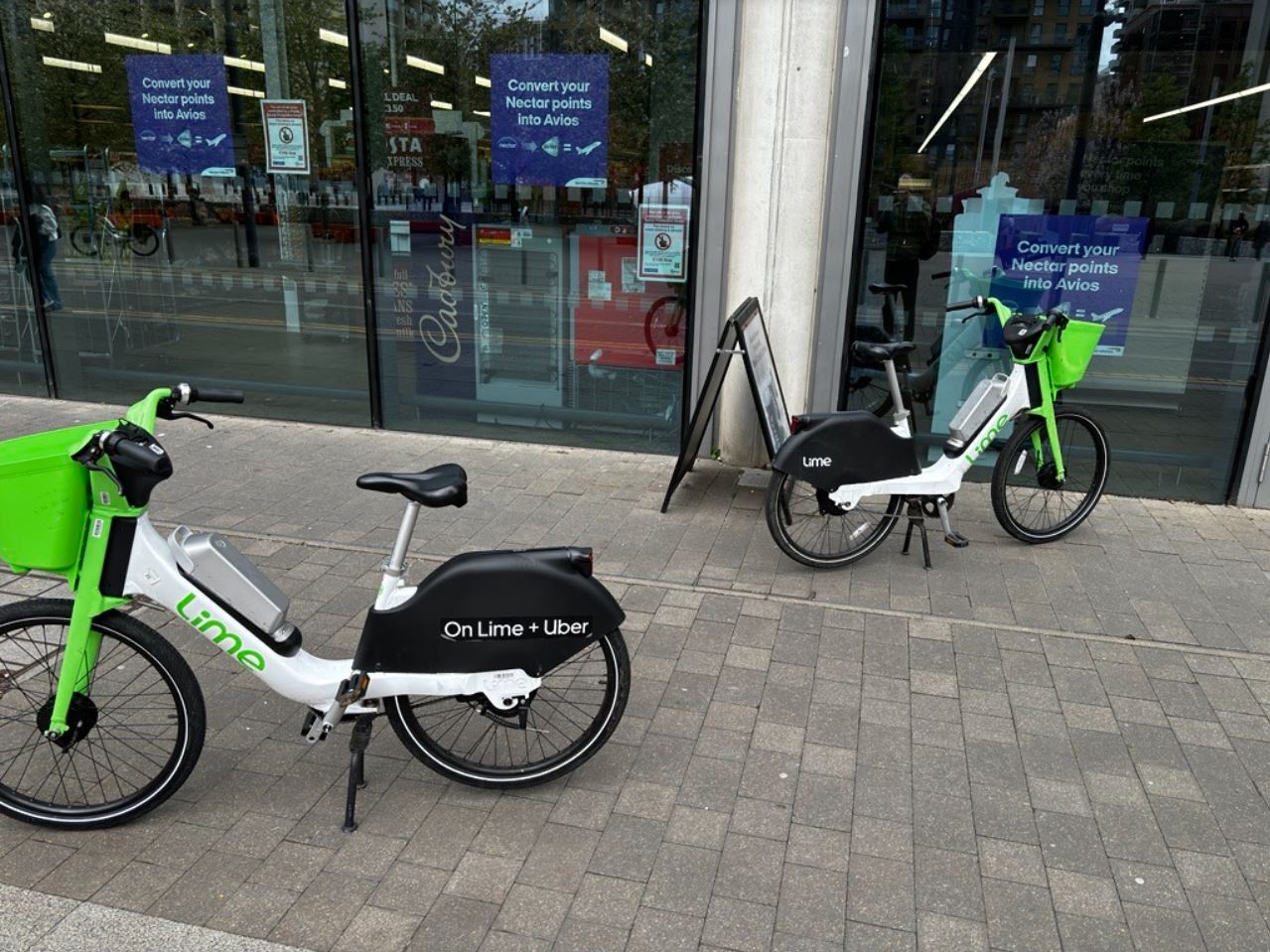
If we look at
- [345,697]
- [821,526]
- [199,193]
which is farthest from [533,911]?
[199,193]

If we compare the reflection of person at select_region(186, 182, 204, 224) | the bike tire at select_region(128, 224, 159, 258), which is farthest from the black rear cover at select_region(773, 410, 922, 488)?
the bike tire at select_region(128, 224, 159, 258)

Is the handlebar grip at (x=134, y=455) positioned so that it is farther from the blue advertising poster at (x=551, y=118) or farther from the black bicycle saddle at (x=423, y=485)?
the blue advertising poster at (x=551, y=118)

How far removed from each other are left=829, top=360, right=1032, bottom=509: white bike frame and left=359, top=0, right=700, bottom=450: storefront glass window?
227cm

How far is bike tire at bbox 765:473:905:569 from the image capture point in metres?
4.78

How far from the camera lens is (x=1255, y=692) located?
12.7 feet

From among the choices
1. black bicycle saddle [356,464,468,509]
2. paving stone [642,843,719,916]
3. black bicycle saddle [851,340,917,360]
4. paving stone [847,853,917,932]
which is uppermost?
black bicycle saddle [851,340,917,360]

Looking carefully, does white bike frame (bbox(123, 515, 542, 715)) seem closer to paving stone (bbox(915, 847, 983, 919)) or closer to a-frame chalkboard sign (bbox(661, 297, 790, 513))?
paving stone (bbox(915, 847, 983, 919))

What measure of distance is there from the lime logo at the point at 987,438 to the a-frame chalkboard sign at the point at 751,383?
100 centimetres

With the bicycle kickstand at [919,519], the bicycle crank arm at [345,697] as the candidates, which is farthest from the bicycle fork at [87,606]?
the bicycle kickstand at [919,519]

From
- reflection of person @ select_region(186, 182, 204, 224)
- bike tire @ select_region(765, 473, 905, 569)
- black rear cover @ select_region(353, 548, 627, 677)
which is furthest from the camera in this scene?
reflection of person @ select_region(186, 182, 204, 224)

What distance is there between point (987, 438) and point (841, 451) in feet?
3.06

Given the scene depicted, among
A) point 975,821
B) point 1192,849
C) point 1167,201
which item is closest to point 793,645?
point 975,821

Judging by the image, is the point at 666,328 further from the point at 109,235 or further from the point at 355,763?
the point at 109,235

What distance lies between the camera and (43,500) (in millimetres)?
2604
